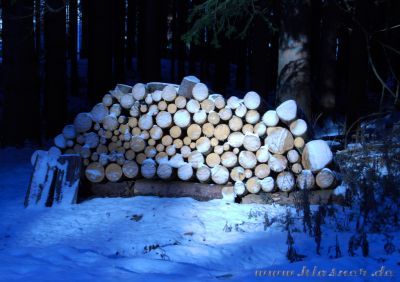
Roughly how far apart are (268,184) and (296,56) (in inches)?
120

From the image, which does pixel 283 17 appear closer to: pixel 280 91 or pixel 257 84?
pixel 280 91

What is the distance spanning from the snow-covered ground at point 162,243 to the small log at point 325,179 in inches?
20.4

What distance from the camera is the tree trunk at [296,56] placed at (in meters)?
8.99

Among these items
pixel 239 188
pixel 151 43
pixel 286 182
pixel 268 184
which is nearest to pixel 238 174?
pixel 239 188

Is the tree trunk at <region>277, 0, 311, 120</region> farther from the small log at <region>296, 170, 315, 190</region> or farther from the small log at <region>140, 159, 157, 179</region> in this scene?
the small log at <region>140, 159, 157, 179</region>

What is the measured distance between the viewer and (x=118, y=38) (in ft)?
81.2

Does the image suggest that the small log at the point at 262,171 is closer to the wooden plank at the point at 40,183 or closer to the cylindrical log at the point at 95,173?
the cylindrical log at the point at 95,173

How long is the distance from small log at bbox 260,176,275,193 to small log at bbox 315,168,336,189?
583mm

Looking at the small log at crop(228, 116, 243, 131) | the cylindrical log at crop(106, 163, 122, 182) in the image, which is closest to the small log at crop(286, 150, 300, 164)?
the small log at crop(228, 116, 243, 131)

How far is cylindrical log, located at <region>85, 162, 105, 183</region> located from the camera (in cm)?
751

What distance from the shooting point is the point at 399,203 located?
20.7ft

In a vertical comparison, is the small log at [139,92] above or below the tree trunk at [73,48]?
below

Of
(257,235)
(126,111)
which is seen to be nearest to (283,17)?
(126,111)

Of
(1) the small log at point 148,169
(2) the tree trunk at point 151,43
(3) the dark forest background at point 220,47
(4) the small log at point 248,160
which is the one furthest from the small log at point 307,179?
(2) the tree trunk at point 151,43
